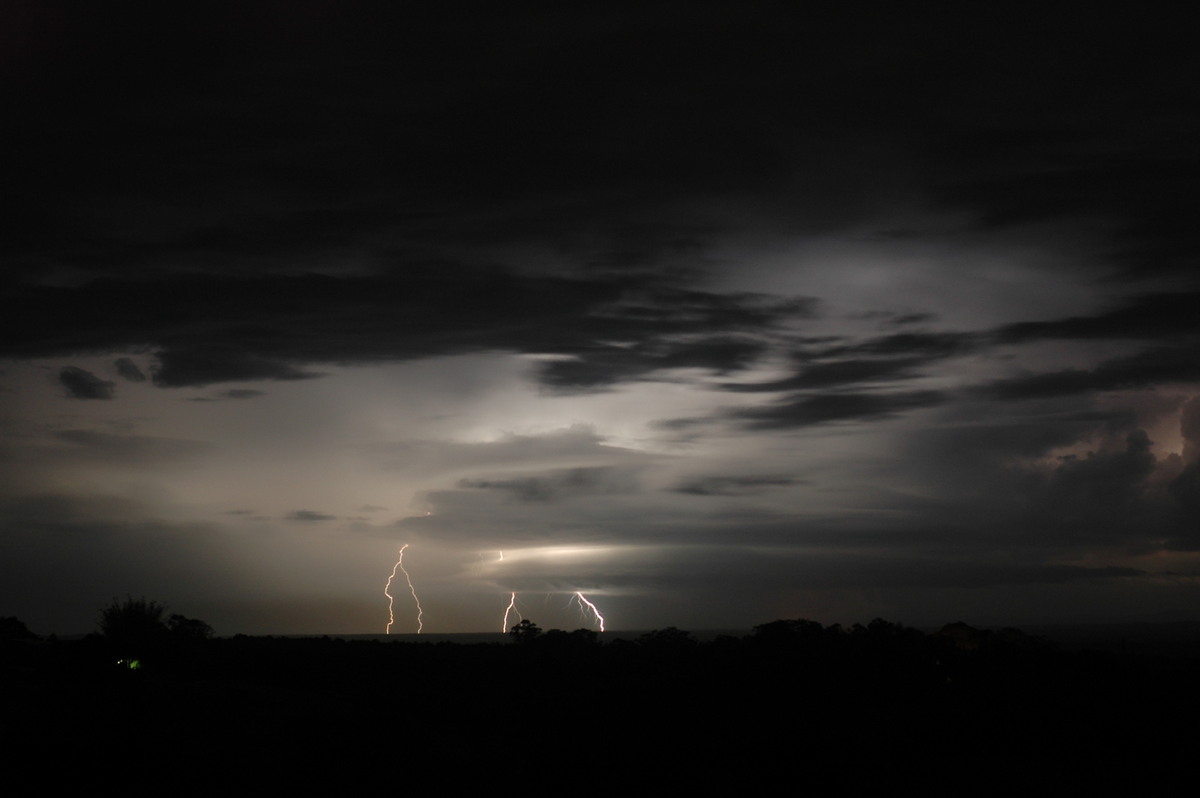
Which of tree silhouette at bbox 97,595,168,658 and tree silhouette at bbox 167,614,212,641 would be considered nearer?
tree silhouette at bbox 97,595,168,658

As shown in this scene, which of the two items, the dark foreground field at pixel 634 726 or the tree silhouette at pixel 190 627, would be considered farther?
the tree silhouette at pixel 190 627

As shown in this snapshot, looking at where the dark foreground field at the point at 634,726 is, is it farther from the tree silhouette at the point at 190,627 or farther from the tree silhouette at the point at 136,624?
the tree silhouette at the point at 190,627

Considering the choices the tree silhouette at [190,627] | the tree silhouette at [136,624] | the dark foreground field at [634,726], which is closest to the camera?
the dark foreground field at [634,726]

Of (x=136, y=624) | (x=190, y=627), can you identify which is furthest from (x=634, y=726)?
(x=190, y=627)

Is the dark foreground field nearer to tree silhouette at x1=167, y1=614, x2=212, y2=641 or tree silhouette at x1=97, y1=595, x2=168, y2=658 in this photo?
A: tree silhouette at x1=97, y1=595, x2=168, y2=658

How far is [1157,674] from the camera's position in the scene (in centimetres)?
4497

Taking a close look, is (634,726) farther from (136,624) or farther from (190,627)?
(190,627)

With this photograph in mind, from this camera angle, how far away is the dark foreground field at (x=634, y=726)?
995 inches

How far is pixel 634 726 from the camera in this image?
31938mm

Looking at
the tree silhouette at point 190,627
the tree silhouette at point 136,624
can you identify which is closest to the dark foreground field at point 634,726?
the tree silhouette at point 136,624

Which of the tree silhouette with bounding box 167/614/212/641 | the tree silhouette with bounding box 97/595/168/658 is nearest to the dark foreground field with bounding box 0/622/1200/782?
the tree silhouette with bounding box 97/595/168/658

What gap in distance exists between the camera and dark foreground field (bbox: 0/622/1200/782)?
25.3 metres

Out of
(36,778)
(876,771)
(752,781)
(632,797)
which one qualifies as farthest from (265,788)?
(876,771)

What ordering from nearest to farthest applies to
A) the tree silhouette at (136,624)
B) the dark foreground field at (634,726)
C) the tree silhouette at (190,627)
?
1. the dark foreground field at (634,726)
2. the tree silhouette at (136,624)
3. the tree silhouette at (190,627)
